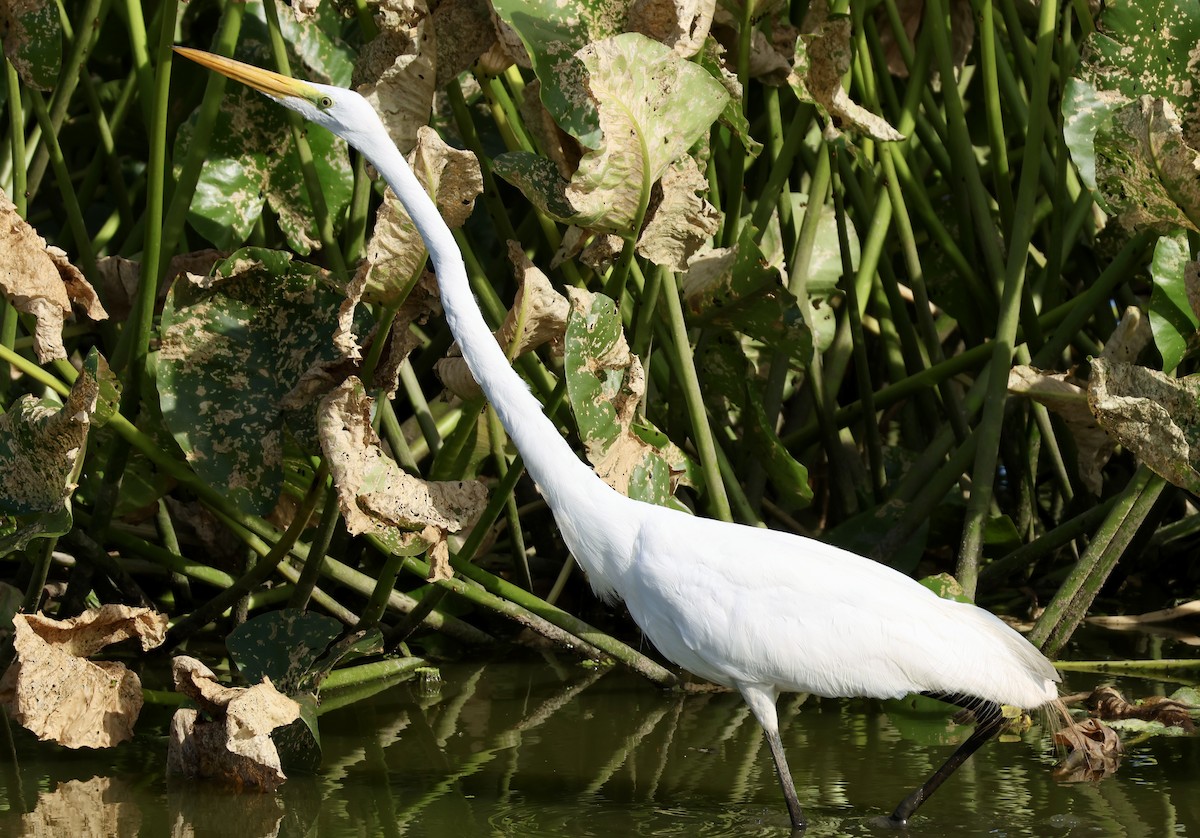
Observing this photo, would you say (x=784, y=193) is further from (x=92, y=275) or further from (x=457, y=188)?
(x=92, y=275)

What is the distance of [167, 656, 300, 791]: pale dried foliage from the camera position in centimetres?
246

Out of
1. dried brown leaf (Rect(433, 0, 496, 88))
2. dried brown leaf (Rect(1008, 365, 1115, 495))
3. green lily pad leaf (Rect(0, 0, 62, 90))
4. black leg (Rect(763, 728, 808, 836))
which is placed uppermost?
dried brown leaf (Rect(433, 0, 496, 88))

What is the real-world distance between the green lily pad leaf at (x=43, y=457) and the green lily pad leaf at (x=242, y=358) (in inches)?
9.2

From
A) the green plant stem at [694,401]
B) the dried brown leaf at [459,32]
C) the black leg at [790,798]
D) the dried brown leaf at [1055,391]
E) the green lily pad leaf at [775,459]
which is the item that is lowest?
the black leg at [790,798]

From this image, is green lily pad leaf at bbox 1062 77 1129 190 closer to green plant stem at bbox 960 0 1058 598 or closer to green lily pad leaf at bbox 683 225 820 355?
green plant stem at bbox 960 0 1058 598

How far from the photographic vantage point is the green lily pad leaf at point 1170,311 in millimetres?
2988

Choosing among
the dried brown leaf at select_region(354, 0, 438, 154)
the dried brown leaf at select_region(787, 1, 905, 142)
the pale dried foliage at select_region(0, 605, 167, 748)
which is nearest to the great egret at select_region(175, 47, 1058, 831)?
the dried brown leaf at select_region(354, 0, 438, 154)

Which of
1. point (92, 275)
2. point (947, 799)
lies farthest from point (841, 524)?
point (92, 275)

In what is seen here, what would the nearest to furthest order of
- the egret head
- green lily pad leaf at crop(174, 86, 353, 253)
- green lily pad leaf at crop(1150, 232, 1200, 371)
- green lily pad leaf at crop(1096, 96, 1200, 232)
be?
the egret head
green lily pad leaf at crop(1096, 96, 1200, 232)
green lily pad leaf at crop(1150, 232, 1200, 371)
green lily pad leaf at crop(174, 86, 353, 253)

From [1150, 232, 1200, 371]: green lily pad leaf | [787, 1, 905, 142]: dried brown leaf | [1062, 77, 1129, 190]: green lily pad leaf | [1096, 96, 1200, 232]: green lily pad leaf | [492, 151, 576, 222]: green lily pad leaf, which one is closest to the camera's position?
[1096, 96, 1200, 232]: green lily pad leaf

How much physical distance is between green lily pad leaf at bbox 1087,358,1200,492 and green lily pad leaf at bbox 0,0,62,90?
7.47ft

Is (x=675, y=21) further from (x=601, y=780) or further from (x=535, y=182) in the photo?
(x=601, y=780)

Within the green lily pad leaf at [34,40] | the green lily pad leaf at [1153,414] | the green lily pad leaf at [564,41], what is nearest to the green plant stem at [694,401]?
the green lily pad leaf at [564,41]

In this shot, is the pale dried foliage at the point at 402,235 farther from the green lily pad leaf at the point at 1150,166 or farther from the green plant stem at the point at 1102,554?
the green plant stem at the point at 1102,554
